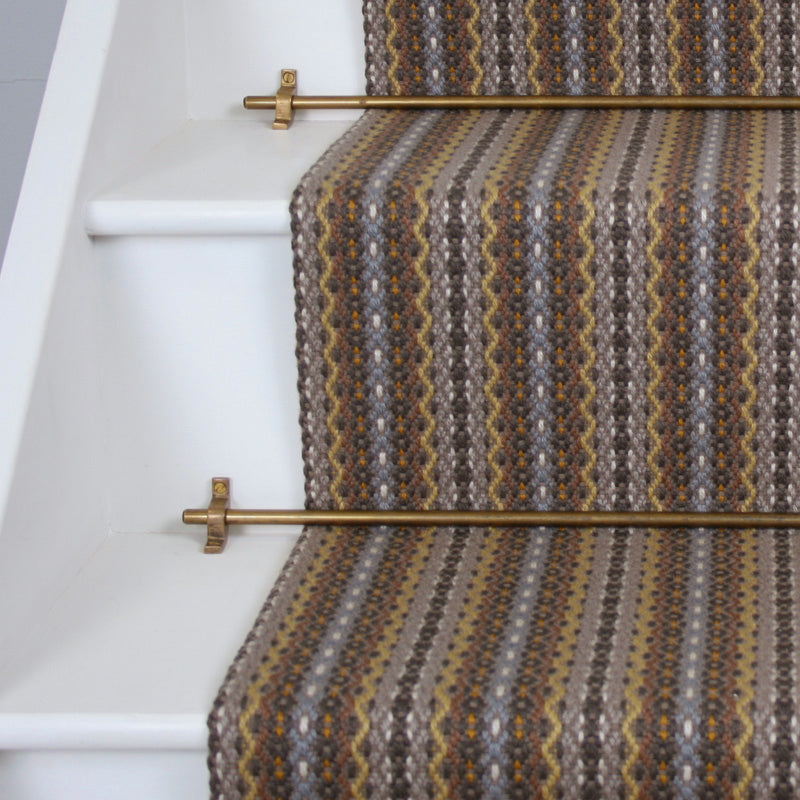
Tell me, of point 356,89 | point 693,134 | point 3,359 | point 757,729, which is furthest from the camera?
point 356,89

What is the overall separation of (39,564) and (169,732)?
0.16 meters

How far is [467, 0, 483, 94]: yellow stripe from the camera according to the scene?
100 cm

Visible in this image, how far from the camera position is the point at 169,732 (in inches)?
26.1

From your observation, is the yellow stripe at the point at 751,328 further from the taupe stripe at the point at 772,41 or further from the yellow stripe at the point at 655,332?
the taupe stripe at the point at 772,41

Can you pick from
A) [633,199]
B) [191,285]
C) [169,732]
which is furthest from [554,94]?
[169,732]

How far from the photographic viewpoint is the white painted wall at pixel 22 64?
1454mm

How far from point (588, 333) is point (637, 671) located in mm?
233

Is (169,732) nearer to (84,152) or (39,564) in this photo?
(39,564)

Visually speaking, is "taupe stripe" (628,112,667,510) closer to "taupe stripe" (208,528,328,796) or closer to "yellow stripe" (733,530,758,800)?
"yellow stripe" (733,530,758,800)

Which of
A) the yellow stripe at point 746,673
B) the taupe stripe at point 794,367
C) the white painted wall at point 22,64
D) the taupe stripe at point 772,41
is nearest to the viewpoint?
the yellow stripe at point 746,673

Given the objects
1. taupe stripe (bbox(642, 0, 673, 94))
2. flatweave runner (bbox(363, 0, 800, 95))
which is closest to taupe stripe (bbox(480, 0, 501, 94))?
flatweave runner (bbox(363, 0, 800, 95))

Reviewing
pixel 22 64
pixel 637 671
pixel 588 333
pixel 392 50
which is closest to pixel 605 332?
pixel 588 333

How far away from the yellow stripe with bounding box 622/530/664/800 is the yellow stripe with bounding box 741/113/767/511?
0.29 feet

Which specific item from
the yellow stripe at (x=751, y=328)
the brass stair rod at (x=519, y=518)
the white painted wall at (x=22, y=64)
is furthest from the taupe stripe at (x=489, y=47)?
the white painted wall at (x=22, y=64)
